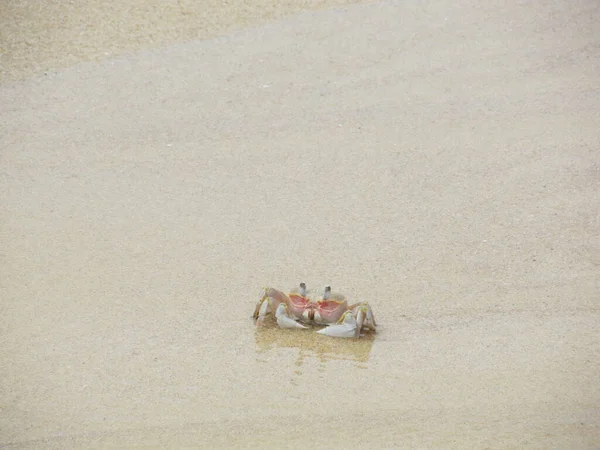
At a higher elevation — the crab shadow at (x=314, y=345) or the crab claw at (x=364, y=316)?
the crab claw at (x=364, y=316)

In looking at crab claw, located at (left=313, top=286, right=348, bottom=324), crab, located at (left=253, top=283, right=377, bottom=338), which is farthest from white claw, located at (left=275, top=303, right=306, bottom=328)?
crab claw, located at (left=313, top=286, right=348, bottom=324)

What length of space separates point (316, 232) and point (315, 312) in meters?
1.10

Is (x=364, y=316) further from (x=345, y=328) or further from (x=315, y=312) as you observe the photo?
(x=315, y=312)

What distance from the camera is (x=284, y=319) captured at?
4.80 m

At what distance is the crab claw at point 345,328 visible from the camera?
15.5 feet

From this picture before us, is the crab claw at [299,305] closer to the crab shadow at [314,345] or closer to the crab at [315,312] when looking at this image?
the crab at [315,312]

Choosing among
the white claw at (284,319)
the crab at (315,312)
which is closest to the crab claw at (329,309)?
the crab at (315,312)

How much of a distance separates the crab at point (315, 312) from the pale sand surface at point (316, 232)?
8 cm

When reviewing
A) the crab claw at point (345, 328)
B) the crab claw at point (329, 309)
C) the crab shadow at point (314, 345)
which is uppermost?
the crab claw at point (329, 309)

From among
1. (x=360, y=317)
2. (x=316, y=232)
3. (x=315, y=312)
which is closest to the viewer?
(x=360, y=317)

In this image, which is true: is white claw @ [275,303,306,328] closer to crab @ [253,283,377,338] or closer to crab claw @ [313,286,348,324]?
crab @ [253,283,377,338]

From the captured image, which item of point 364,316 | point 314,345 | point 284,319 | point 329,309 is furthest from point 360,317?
point 284,319

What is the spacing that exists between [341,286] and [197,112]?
2451mm

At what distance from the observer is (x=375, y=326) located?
485cm
